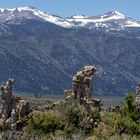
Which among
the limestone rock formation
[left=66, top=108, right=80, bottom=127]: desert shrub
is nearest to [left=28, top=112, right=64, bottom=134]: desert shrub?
[left=66, top=108, right=80, bottom=127]: desert shrub

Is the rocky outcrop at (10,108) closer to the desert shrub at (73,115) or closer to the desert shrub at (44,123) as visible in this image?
the desert shrub at (44,123)

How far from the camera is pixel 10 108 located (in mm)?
69125

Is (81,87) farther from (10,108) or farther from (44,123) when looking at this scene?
(10,108)

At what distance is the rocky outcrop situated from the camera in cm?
6700

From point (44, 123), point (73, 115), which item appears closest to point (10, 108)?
point (44, 123)

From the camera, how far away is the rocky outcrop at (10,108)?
67.0m

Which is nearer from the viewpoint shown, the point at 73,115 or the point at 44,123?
the point at 44,123

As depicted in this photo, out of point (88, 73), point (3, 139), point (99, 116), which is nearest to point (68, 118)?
point (99, 116)

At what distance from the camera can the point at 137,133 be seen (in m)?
69.2

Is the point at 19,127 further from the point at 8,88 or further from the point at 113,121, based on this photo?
the point at 113,121

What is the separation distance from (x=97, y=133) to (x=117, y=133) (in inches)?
84.9

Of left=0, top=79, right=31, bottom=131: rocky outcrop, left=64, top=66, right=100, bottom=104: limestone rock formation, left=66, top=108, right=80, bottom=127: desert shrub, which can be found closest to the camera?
left=0, top=79, right=31, bottom=131: rocky outcrop

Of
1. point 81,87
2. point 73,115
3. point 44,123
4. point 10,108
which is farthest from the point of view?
point 81,87

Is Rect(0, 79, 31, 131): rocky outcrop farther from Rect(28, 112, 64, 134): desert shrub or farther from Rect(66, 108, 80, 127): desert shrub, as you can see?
Rect(66, 108, 80, 127): desert shrub
